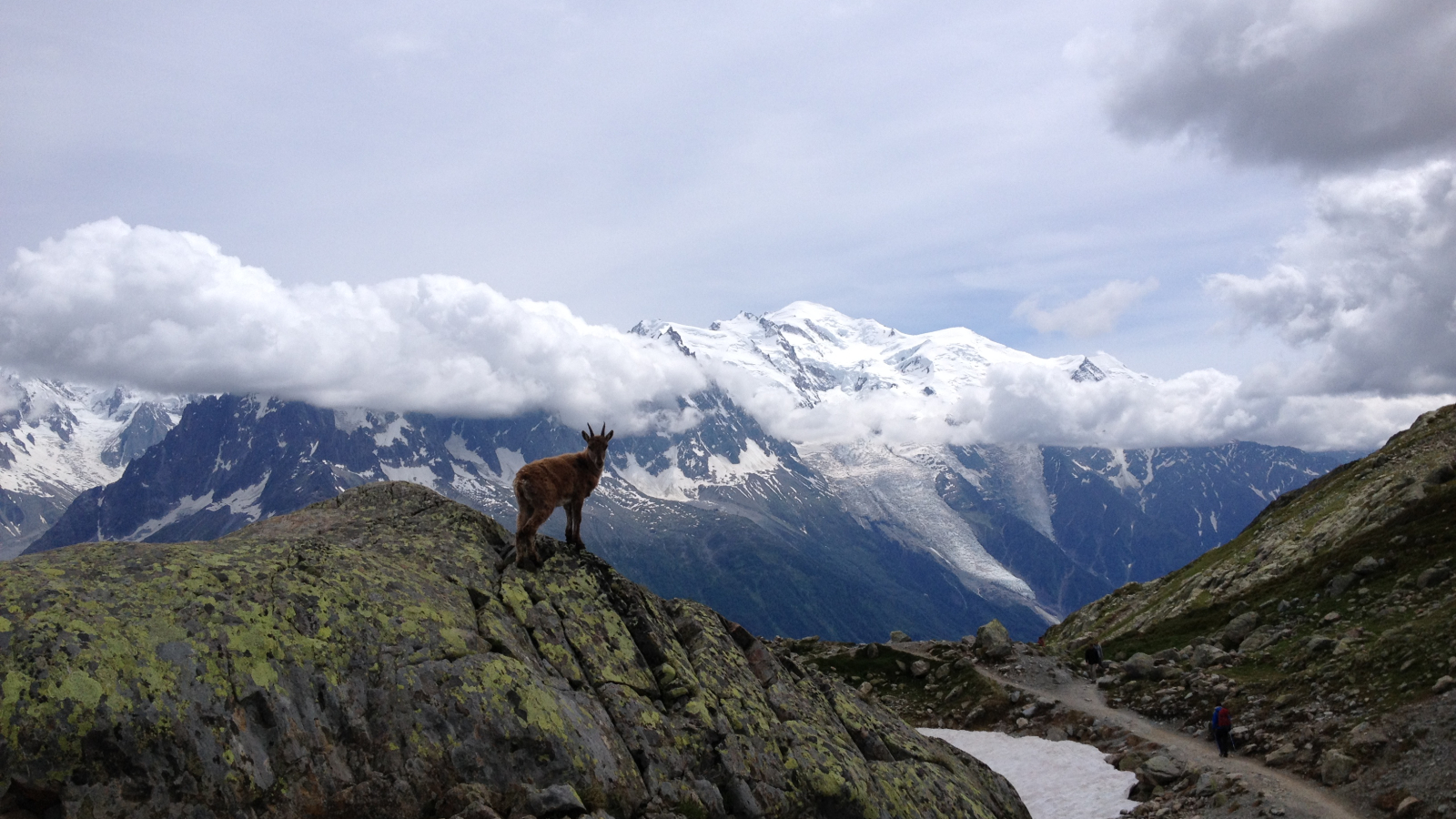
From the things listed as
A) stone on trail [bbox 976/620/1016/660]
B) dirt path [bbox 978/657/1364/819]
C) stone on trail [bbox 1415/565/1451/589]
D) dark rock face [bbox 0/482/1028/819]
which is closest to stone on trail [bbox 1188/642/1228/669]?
dirt path [bbox 978/657/1364/819]

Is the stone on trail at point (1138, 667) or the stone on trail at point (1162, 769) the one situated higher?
the stone on trail at point (1138, 667)

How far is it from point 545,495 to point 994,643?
54559 millimetres

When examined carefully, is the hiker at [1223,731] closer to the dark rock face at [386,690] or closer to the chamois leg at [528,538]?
the dark rock face at [386,690]

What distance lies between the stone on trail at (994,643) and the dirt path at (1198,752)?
2.10m

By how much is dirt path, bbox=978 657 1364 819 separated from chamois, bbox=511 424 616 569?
96.2ft

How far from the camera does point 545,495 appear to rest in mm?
21031

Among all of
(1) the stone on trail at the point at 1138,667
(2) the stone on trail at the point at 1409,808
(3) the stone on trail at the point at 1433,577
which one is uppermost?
(3) the stone on trail at the point at 1433,577

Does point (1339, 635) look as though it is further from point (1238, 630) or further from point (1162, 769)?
point (1162, 769)

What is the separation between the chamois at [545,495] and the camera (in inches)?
822

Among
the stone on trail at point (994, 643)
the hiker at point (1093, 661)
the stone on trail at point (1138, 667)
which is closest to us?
the stone on trail at point (1138, 667)

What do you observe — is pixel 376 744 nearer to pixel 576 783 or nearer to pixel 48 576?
pixel 576 783

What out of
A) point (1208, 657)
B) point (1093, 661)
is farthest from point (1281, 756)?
point (1093, 661)

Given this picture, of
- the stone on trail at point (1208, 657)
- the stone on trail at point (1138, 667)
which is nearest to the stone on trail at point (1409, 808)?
the stone on trail at point (1208, 657)

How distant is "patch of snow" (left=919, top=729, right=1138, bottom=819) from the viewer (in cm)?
3838
